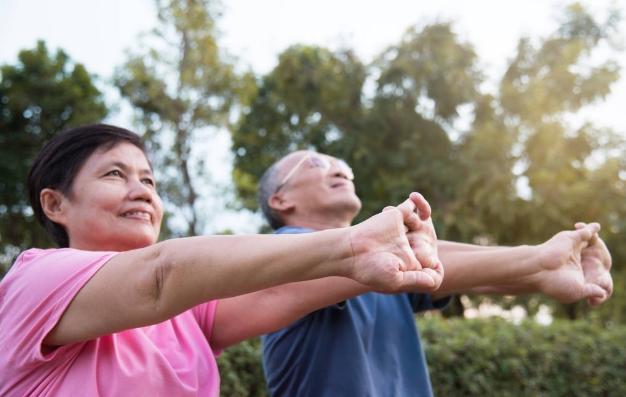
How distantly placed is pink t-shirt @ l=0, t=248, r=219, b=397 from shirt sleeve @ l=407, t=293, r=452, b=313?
4.28 ft

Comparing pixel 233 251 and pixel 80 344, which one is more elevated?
pixel 233 251

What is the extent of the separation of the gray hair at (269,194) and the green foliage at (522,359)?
3184 mm

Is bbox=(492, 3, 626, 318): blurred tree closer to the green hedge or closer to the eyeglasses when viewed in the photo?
the green hedge

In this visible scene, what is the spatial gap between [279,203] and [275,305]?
1.11 m

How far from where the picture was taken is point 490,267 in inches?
99.0

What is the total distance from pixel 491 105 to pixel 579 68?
6.49ft

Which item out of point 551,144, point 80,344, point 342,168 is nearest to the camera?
point 80,344

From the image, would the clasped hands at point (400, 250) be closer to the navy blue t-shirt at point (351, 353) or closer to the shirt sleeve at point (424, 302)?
the navy blue t-shirt at point (351, 353)

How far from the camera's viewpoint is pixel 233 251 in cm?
143

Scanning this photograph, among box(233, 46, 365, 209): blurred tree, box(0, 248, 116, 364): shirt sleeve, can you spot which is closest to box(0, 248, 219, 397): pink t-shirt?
box(0, 248, 116, 364): shirt sleeve

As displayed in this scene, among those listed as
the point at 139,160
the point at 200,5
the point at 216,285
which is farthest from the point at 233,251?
the point at 200,5

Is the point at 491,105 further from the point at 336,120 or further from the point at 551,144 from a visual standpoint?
the point at 336,120

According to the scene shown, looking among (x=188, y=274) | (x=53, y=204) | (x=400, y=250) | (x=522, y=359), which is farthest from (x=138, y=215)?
(x=522, y=359)

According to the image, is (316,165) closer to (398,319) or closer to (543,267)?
(398,319)
